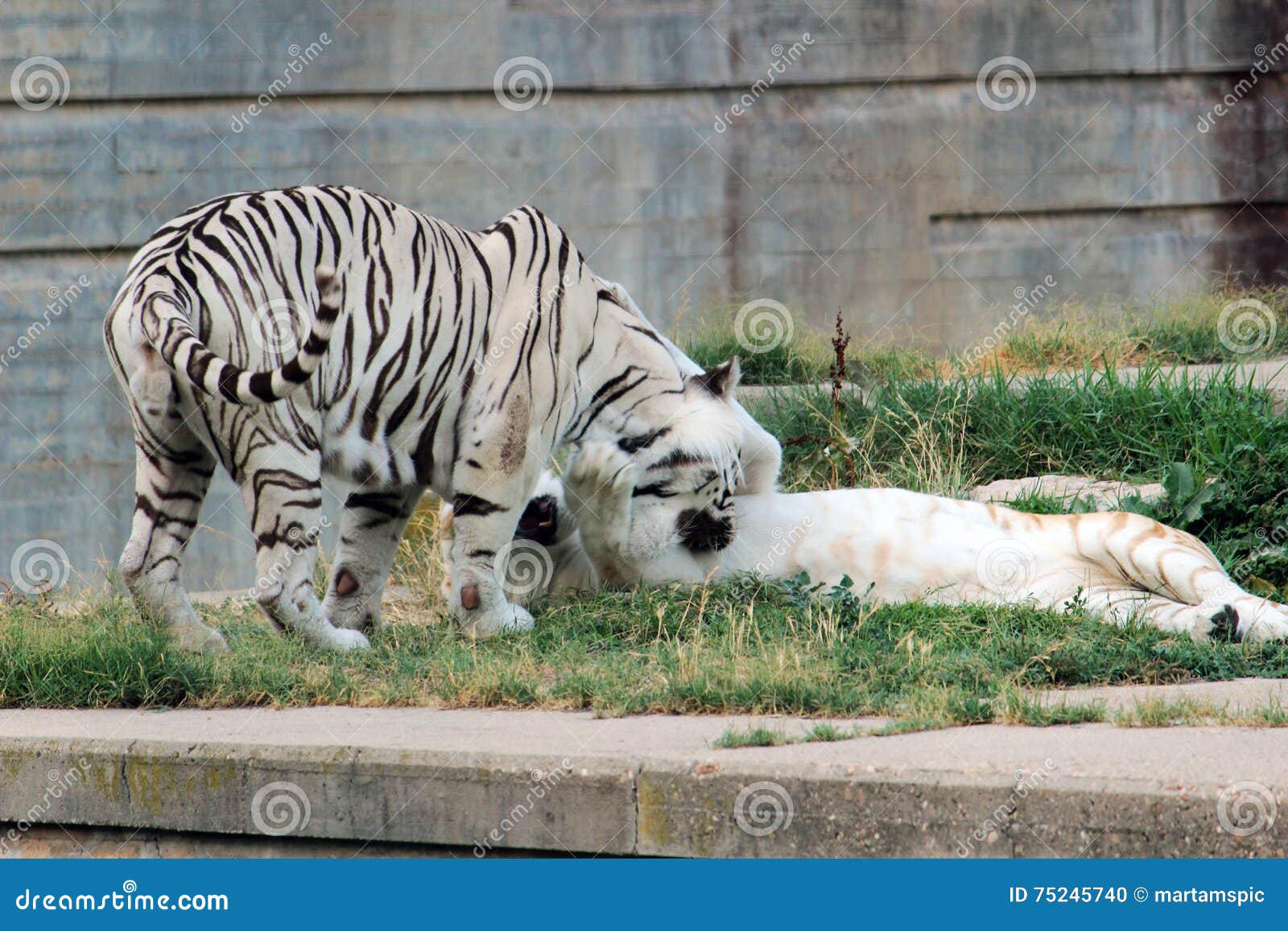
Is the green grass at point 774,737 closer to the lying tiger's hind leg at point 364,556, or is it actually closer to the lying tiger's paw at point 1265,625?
the lying tiger's paw at point 1265,625

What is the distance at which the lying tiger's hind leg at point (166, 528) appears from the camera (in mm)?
4734

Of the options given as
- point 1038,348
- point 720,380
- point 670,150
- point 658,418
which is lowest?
point 658,418

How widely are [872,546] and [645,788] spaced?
2.59m

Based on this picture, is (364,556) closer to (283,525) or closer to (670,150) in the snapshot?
(283,525)

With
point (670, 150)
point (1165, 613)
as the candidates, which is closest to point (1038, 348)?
A: point (670, 150)

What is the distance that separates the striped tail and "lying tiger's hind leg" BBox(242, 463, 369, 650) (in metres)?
0.31

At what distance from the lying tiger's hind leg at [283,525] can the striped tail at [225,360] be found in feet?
1.02

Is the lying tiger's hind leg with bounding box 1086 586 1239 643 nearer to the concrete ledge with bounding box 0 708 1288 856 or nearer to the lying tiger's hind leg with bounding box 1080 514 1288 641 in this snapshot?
the lying tiger's hind leg with bounding box 1080 514 1288 641

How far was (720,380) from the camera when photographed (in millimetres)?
5867

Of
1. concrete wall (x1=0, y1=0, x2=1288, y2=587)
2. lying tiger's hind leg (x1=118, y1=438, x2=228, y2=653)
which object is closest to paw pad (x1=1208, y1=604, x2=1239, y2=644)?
lying tiger's hind leg (x1=118, y1=438, x2=228, y2=653)

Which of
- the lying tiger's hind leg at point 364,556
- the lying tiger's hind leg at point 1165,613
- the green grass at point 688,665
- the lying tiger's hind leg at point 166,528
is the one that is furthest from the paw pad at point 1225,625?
the lying tiger's hind leg at point 166,528

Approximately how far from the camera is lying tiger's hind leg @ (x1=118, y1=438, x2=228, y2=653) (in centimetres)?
473

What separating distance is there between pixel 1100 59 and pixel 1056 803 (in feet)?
31.4

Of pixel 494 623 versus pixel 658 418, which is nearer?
pixel 494 623
